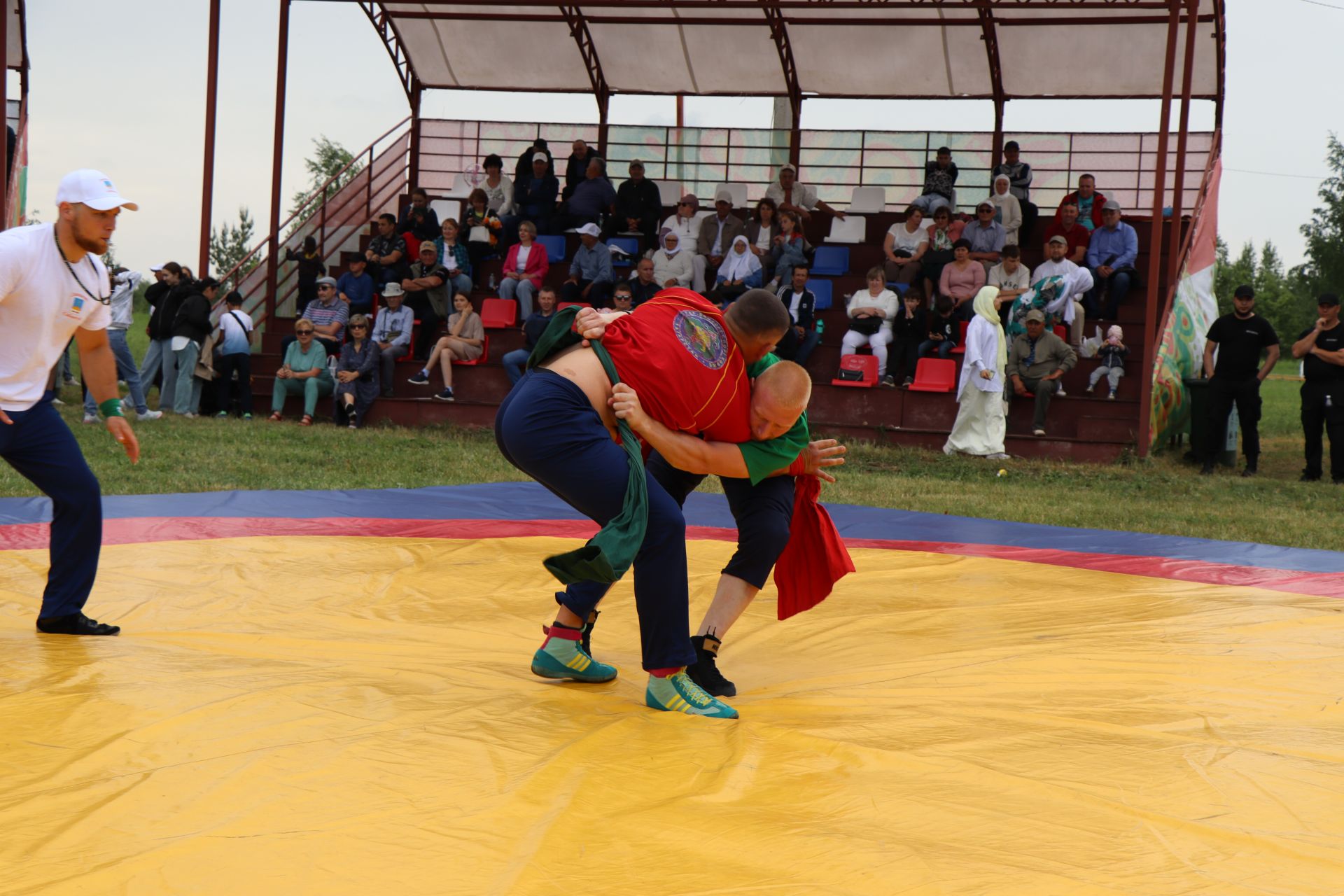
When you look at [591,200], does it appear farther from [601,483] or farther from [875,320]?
[601,483]

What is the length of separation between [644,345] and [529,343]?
8448 mm

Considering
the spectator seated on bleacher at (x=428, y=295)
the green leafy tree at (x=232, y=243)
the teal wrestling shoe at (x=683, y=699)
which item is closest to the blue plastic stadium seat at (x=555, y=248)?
the spectator seated on bleacher at (x=428, y=295)

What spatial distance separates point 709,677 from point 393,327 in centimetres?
934

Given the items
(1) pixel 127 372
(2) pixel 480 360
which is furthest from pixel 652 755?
(1) pixel 127 372

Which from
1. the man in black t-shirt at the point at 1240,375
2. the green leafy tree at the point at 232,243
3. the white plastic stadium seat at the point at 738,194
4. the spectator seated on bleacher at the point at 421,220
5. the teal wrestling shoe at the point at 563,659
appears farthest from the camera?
the green leafy tree at the point at 232,243

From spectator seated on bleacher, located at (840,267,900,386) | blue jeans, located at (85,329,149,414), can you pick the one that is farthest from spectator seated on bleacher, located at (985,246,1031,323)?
blue jeans, located at (85,329,149,414)

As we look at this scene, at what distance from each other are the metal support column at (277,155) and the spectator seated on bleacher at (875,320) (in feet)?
20.6

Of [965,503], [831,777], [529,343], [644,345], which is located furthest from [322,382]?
[831,777]

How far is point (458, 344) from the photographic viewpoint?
11805 mm

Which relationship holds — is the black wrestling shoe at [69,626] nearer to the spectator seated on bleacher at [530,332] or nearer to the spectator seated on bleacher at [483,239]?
the spectator seated on bleacher at [530,332]

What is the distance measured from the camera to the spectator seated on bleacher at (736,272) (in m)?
11.7

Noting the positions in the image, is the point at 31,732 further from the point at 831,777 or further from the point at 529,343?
the point at 529,343

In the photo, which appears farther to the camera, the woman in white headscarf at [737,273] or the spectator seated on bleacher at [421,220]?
the spectator seated on bleacher at [421,220]

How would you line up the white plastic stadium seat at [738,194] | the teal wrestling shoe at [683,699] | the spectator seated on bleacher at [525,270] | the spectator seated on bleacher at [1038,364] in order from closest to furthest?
the teal wrestling shoe at [683,699] → the spectator seated on bleacher at [1038,364] → the spectator seated on bleacher at [525,270] → the white plastic stadium seat at [738,194]
